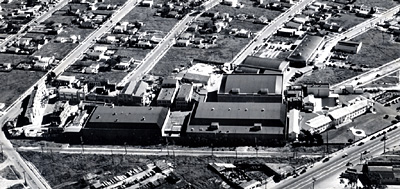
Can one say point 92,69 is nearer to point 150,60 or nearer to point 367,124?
point 150,60

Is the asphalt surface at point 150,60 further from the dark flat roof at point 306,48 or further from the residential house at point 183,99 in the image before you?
the dark flat roof at point 306,48

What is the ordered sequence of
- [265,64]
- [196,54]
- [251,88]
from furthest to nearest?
[196,54]
[265,64]
[251,88]

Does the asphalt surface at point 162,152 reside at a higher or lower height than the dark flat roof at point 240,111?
lower

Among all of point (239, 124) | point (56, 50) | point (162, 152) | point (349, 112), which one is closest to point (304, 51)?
point (349, 112)

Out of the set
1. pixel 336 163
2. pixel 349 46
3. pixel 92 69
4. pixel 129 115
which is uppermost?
pixel 349 46

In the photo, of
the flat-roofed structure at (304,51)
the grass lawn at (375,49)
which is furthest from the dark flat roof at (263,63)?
the grass lawn at (375,49)

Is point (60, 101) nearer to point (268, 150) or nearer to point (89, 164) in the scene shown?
point (89, 164)

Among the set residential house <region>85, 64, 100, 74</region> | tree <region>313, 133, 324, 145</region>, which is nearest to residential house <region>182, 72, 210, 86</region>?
residential house <region>85, 64, 100, 74</region>

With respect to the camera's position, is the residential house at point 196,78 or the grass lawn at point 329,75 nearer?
the grass lawn at point 329,75
